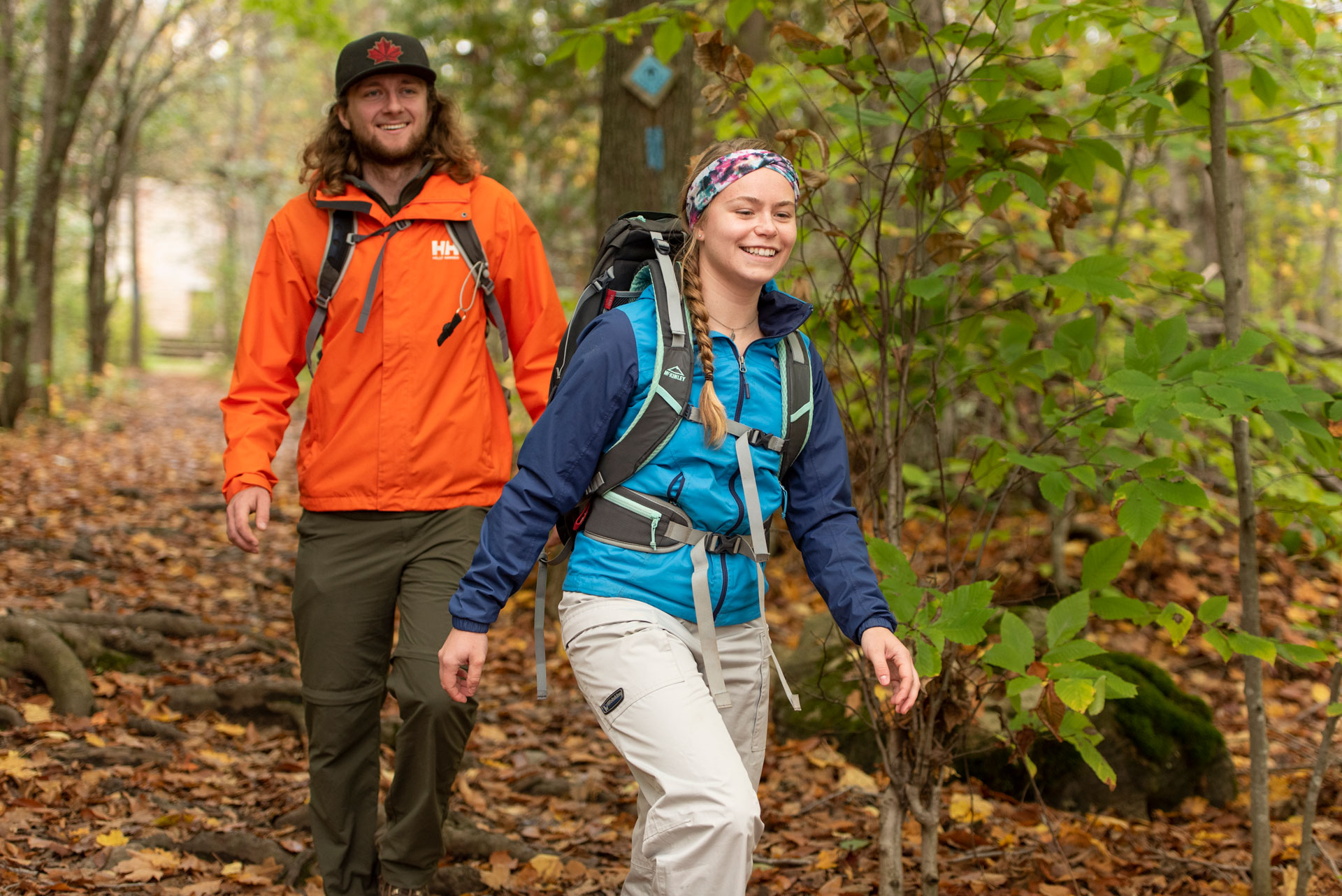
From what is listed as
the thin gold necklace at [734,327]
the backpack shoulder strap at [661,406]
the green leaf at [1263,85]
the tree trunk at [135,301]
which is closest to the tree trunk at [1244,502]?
the green leaf at [1263,85]

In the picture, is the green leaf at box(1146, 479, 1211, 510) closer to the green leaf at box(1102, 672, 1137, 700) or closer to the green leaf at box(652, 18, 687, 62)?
the green leaf at box(1102, 672, 1137, 700)

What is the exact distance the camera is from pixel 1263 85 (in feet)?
10.3

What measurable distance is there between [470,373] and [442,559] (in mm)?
559

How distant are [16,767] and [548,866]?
2046 mm

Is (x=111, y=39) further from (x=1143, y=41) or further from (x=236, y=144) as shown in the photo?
(x=236, y=144)

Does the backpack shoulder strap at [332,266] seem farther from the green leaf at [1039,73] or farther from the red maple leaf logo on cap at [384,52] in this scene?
the green leaf at [1039,73]

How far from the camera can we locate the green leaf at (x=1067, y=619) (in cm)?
270

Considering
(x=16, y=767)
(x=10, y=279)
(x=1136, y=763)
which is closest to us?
(x=16, y=767)

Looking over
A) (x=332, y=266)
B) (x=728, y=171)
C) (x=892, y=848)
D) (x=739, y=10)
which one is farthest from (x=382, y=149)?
(x=892, y=848)

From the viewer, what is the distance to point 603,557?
236cm

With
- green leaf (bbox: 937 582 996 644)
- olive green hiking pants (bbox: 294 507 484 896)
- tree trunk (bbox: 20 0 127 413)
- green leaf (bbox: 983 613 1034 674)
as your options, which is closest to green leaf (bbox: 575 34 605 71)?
olive green hiking pants (bbox: 294 507 484 896)

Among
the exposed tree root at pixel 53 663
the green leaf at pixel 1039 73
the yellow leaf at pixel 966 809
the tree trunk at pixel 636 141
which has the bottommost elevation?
the yellow leaf at pixel 966 809

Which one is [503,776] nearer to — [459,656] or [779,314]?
[459,656]

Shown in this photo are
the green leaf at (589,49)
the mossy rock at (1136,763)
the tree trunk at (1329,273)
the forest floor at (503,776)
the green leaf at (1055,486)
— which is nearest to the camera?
the green leaf at (1055,486)
